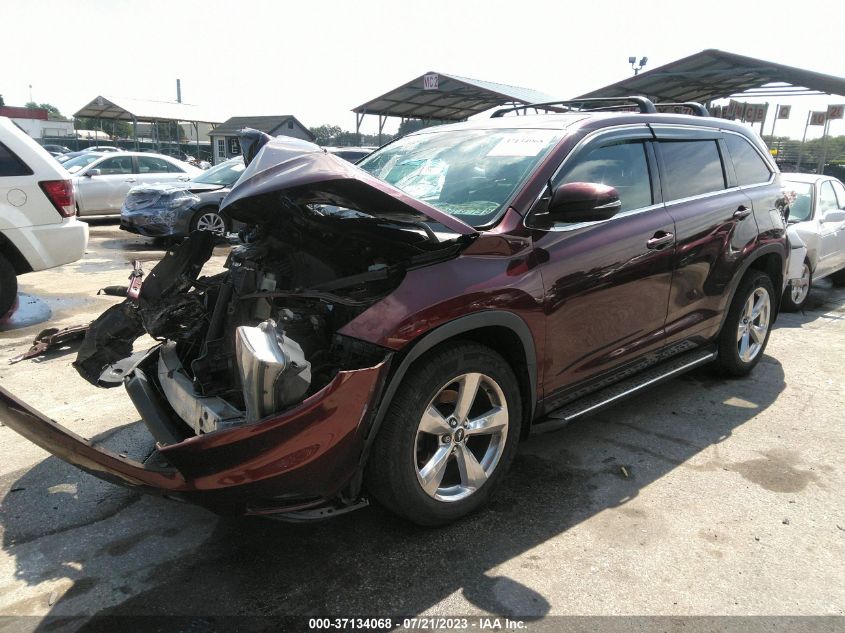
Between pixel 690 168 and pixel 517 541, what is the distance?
2.71m

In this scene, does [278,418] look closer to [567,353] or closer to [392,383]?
[392,383]

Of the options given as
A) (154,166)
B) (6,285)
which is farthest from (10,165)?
(154,166)

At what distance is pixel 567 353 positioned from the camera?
3096 millimetres

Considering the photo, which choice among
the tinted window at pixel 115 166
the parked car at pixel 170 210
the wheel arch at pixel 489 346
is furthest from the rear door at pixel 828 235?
the tinted window at pixel 115 166

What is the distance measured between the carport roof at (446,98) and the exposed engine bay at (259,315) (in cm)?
1803

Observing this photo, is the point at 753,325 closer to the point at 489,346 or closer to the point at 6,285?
the point at 489,346

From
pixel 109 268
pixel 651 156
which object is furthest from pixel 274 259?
pixel 109 268

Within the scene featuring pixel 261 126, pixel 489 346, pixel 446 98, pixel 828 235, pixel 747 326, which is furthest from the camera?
pixel 261 126

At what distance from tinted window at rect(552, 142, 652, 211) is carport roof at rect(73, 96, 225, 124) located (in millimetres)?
37241

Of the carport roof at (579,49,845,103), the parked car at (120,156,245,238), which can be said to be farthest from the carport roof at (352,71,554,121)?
the parked car at (120,156,245,238)

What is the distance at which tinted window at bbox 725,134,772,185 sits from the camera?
4410 millimetres

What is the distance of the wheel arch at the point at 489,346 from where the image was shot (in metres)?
2.39

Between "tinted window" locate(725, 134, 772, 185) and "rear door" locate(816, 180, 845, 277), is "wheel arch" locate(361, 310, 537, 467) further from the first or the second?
"rear door" locate(816, 180, 845, 277)

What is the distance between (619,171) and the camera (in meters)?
3.48
